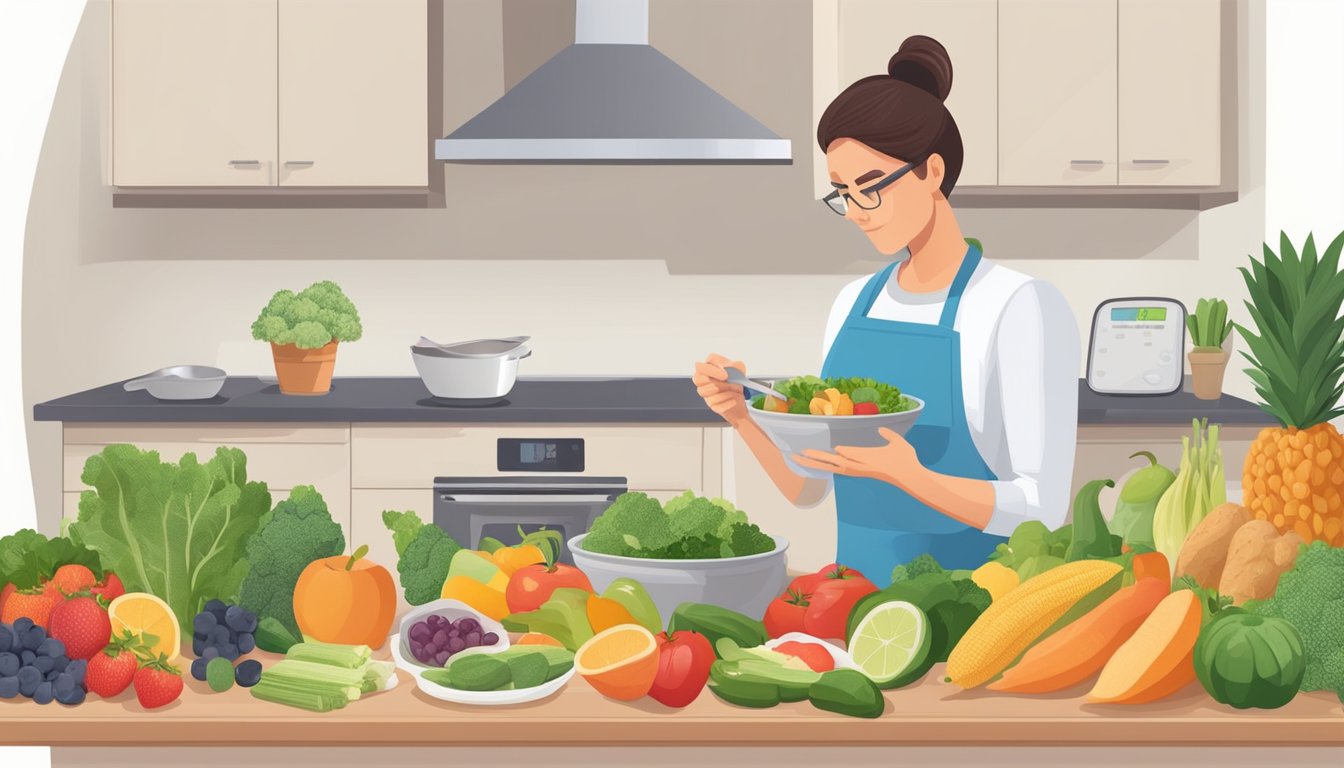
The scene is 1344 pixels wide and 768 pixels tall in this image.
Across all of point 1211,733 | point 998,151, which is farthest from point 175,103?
point 1211,733

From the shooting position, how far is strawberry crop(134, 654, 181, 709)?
4.88 feet

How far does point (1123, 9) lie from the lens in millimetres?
3738

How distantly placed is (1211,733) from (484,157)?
238 cm

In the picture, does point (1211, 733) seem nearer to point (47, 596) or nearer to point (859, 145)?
point (859, 145)

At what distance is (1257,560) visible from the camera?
5.47 feet

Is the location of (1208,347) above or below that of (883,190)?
below

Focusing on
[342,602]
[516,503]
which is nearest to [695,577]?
[342,602]

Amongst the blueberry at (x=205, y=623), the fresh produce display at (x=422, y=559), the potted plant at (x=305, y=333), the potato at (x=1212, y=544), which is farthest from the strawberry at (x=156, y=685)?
the potted plant at (x=305, y=333)

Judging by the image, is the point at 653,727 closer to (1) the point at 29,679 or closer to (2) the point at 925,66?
(1) the point at 29,679

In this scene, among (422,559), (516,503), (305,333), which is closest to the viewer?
(422,559)

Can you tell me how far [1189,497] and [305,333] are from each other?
2.62 m

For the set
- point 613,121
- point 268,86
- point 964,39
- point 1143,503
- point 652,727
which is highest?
point 964,39

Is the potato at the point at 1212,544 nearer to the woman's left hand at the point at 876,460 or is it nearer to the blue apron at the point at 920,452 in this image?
the woman's left hand at the point at 876,460

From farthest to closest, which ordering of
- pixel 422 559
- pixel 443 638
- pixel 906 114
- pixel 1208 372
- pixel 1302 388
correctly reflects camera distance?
pixel 1208 372
pixel 906 114
pixel 422 559
pixel 1302 388
pixel 443 638
